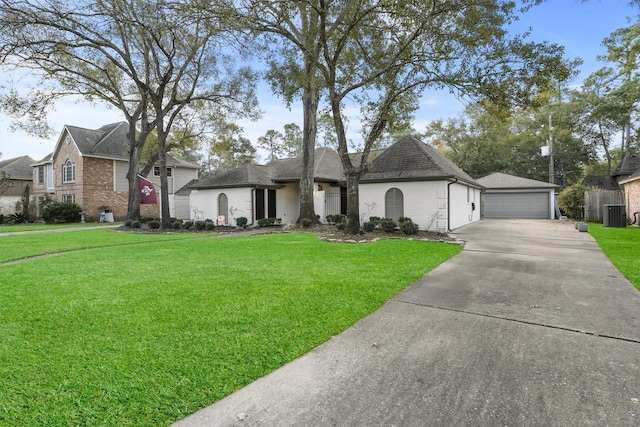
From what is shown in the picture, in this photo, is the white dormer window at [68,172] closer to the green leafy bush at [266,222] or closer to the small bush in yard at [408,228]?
the green leafy bush at [266,222]

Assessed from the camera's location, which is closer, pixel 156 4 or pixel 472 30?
pixel 472 30

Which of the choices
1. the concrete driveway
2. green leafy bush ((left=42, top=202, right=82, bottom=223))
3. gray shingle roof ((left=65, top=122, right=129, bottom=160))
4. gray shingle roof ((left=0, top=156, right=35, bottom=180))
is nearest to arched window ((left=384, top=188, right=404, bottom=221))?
the concrete driveway

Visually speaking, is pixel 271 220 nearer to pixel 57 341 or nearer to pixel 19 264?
pixel 19 264

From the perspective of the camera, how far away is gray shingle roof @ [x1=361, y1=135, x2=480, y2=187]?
13.4 m

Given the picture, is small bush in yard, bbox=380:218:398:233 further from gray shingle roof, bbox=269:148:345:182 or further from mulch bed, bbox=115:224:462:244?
gray shingle roof, bbox=269:148:345:182

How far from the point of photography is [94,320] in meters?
3.66

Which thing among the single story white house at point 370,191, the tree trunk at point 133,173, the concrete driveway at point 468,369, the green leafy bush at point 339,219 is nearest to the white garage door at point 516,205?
the single story white house at point 370,191

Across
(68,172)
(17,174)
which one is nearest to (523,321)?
(68,172)

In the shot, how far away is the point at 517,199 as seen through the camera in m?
22.9

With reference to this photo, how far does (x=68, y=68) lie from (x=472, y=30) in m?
19.2

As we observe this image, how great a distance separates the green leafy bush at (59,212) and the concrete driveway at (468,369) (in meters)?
24.8

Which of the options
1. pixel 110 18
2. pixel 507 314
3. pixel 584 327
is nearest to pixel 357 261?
pixel 507 314

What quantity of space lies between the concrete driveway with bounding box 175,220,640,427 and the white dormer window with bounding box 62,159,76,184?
26950 mm

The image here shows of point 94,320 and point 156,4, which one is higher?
point 156,4
